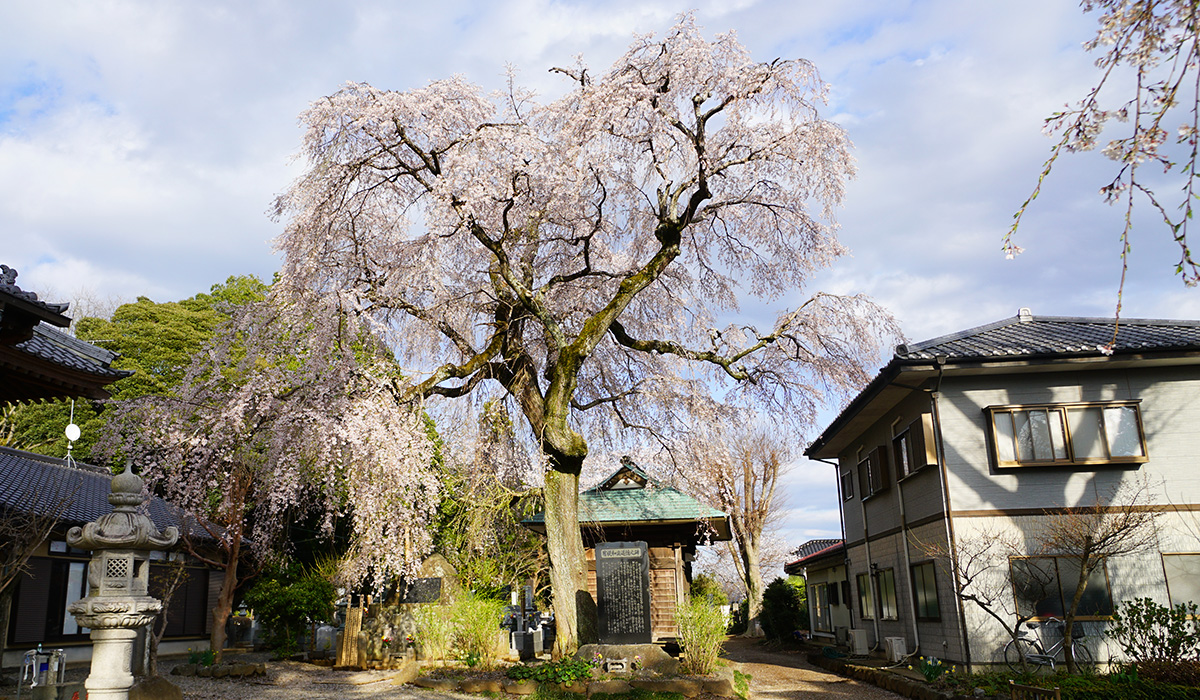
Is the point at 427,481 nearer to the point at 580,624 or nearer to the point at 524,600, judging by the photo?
the point at 580,624

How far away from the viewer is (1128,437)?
12906 mm

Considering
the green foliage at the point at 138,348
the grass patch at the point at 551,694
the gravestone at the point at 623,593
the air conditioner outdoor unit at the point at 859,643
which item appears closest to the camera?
the grass patch at the point at 551,694

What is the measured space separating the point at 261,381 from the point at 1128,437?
13.8 meters

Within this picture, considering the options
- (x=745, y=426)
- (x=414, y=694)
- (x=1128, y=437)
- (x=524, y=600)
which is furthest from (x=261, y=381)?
(x=524, y=600)

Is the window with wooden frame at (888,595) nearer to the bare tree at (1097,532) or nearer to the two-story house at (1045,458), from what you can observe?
the two-story house at (1045,458)


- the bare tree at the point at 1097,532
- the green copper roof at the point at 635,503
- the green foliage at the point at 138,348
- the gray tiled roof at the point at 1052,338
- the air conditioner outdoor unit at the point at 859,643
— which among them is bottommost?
the air conditioner outdoor unit at the point at 859,643

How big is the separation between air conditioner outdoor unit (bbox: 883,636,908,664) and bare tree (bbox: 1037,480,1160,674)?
3.27 metres

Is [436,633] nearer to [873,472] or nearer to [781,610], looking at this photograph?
[873,472]

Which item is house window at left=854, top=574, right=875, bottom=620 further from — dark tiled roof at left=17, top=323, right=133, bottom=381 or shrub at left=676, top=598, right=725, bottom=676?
dark tiled roof at left=17, top=323, right=133, bottom=381

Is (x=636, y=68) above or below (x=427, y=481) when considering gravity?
above

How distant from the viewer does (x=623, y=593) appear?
45.4 ft

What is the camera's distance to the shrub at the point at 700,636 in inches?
478

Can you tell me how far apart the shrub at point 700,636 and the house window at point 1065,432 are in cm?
530

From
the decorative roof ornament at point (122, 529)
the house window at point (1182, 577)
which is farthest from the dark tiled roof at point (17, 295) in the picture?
the house window at point (1182, 577)
